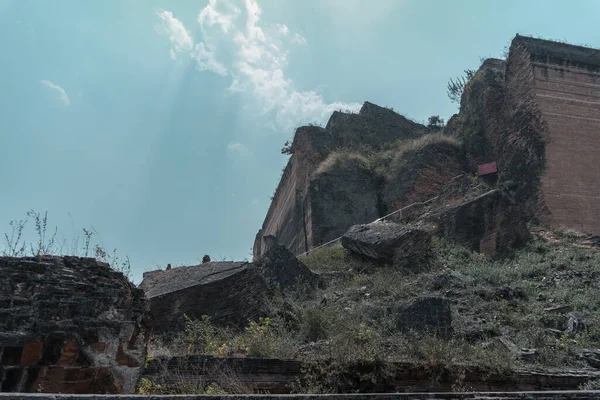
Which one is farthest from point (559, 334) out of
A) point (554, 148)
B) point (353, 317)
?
point (554, 148)

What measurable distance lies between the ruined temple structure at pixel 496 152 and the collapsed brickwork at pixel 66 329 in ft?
27.9

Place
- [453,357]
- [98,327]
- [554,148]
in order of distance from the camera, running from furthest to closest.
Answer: [554,148] < [453,357] < [98,327]

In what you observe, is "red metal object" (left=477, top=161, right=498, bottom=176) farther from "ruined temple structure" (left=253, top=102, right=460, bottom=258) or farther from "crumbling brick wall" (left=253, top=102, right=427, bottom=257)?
"crumbling brick wall" (left=253, top=102, right=427, bottom=257)

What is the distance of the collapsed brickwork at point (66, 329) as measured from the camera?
4.15m

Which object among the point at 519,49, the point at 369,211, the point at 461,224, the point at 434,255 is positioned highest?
the point at 519,49

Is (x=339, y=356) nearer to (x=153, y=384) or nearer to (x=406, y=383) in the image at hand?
(x=406, y=383)

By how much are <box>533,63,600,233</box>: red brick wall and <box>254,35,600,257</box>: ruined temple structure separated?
0.03 m

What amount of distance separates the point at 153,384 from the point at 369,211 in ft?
44.1

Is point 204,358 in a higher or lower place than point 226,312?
lower

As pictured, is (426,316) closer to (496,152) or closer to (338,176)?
(496,152)

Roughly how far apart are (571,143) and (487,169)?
2.49m

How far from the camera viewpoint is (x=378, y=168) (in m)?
19.0

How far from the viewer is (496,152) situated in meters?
16.6

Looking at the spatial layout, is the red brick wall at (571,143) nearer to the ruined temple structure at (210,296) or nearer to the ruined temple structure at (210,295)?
the ruined temple structure at (210,295)
